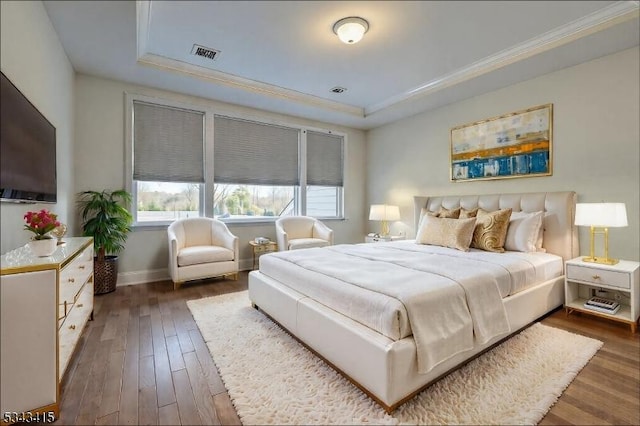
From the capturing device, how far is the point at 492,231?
126 inches

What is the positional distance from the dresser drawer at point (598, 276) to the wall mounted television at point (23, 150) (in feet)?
14.3

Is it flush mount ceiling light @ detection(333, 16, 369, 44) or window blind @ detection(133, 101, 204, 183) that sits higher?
flush mount ceiling light @ detection(333, 16, 369, 44)

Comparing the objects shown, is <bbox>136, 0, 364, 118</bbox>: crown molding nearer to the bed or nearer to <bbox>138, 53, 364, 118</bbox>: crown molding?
<bbox>138, 53, 364, 118</bbox>: crown molding

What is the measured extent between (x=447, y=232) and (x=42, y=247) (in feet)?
11.4

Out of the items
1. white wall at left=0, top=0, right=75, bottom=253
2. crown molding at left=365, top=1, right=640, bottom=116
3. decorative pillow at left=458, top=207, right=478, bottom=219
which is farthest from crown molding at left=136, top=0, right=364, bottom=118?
decorative pillow at left=458, top=207, right=478, bottom=219

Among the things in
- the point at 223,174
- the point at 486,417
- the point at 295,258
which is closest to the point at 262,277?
the point at 295,258

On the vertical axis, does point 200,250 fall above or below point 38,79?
below

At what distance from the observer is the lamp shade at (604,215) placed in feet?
8.51

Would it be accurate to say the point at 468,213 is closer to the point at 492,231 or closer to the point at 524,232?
the point at 492,231

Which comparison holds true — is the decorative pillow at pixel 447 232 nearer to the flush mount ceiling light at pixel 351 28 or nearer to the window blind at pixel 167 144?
the flush mount ceiling light at pixel 351 28

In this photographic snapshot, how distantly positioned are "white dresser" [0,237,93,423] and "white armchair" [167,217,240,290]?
2.06 metres

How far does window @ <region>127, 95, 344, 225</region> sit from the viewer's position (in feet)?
13.3

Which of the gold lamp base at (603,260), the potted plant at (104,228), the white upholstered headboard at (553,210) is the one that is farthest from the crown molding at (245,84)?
the gold lamp base at (603,260)

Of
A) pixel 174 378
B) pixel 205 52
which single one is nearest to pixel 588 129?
pixel 205 52
